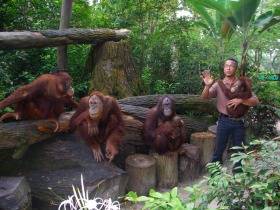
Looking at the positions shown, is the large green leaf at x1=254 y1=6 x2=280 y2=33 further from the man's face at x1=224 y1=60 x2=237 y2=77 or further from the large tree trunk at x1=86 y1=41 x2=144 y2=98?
the large tree trunk at x1=86 y1=41 x2=144 y2=98

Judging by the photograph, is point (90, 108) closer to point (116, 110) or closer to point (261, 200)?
point (116, 110)

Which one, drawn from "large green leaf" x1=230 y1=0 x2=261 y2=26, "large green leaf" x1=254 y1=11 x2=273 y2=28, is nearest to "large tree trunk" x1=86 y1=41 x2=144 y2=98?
"large green leaf" x1=230 y1=0 x2=261 y2=26

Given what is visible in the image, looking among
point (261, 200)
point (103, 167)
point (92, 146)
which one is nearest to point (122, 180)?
point (103, 167)

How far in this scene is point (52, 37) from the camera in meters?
5.78

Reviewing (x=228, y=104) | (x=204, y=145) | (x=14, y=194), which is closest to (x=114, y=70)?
(x=204, y=145)

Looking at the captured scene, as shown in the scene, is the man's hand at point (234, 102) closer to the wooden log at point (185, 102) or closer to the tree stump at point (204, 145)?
the tree stump at point (204, 145)

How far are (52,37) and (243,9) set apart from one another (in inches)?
134

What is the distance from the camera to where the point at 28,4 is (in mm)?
7461

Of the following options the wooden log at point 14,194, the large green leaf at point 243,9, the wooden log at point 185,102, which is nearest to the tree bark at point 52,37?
the wooden log at point 185,102

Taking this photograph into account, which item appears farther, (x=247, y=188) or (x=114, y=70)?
(x=114, y=70)

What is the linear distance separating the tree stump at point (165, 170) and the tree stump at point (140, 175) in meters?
0.22

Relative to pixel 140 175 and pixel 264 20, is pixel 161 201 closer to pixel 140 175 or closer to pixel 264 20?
pixel 140 175

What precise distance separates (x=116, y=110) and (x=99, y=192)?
1135 millimetres

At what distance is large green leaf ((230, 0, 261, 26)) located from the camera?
5.71 m
